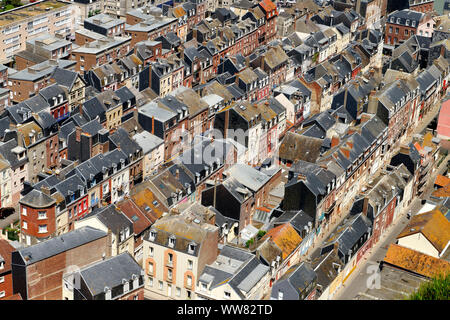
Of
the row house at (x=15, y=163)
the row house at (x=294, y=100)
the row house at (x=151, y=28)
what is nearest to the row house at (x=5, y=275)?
the row house at (x=15, y=163)

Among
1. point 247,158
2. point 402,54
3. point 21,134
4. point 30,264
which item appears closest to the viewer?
point 30,264

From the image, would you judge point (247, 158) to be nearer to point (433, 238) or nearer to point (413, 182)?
point (413, 182)

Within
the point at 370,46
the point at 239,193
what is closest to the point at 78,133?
the point at 239,193

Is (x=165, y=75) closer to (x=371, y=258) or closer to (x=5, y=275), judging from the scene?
(x=371, y=258)

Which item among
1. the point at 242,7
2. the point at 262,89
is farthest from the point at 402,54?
the point at 242,7

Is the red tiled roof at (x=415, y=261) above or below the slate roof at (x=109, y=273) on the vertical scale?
below

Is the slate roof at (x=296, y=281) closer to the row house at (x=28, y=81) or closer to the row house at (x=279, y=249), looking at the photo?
the row house at (x=279, y=249)
